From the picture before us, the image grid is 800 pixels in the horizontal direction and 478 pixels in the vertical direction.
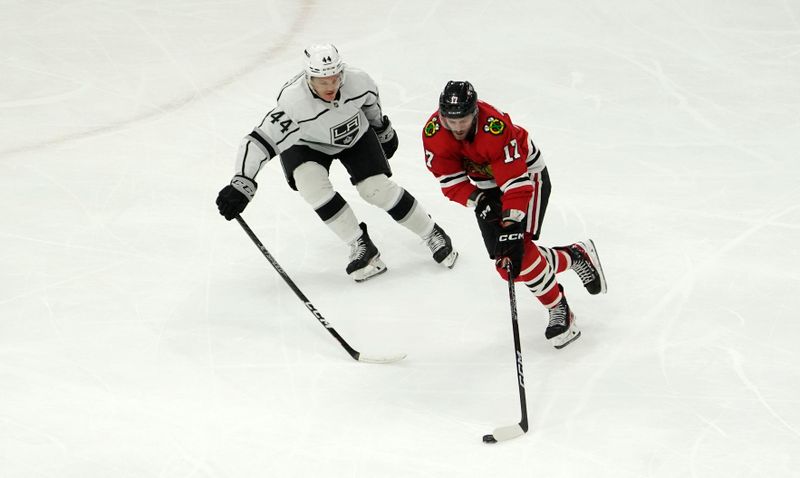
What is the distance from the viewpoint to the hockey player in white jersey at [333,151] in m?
3.51

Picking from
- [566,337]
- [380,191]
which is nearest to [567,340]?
[566,337]

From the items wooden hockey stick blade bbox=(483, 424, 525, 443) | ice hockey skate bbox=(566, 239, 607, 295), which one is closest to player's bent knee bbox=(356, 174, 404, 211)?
ice hockey skate bbox=(566, 239, 607, 295)

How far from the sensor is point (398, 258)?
405cm

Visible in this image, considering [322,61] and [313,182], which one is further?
[313,182]

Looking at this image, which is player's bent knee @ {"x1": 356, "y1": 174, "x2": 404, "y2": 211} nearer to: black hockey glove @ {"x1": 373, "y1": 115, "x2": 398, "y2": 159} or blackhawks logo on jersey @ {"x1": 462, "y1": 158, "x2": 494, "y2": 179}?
black hockey glove @ {"x1": 373, "y1": 115, "x2": 398, "y2": 159}

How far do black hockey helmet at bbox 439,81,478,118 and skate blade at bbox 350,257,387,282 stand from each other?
1130 mm

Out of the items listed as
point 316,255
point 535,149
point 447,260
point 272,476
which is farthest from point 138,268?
point 535,149

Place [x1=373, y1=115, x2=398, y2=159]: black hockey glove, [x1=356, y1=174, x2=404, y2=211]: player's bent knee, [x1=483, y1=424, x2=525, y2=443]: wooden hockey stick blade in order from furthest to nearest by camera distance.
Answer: [x1=373, y1=115, x2=398, y2=159]: black hockey glove
[x1=356, y1=174, x2=404, y2=211]: player's bent knee
[x1=483, y1=424, x2=525, y2=443]: wooden hockey stick blade

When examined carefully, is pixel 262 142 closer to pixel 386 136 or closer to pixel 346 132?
pixel 346 132

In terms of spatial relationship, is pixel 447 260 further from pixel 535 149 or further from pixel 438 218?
pixel 535 149

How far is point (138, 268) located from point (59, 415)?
1.09 metres

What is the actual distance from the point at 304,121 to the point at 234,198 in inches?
17.3

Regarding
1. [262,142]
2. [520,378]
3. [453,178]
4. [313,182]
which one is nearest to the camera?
[520,378]

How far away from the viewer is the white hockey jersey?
3588mm
